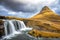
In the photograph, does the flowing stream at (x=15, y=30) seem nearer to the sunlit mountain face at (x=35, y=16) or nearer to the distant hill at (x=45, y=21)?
the sunlit mountain face at (x=35, y=16)

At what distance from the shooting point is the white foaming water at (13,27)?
7872 millimetres

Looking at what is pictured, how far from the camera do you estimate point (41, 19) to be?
298 inches

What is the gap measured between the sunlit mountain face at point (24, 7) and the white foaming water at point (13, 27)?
0.60 meters

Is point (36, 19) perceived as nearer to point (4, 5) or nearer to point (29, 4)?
point (29, 4)

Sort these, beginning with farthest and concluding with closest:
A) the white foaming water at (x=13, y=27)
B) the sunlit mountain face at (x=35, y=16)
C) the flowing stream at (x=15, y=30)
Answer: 1. the white foaming water at (x=13, y=27)
2. the flowing stream at (x=15, y=30)
3. the sunlit mountain face at (x=35, y=16)

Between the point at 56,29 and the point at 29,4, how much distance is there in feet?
4.05

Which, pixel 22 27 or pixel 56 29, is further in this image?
pixel 22 27

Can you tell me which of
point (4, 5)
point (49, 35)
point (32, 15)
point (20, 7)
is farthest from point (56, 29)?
point (4, 5)

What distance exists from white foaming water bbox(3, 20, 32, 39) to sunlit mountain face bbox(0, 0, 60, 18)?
1.98 ft

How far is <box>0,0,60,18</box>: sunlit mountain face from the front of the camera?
7398 mm

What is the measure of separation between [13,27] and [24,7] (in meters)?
1.30

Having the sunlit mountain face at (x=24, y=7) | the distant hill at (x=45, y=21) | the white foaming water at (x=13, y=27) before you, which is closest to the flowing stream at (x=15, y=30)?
the white foaming water at (x=13, y=27)

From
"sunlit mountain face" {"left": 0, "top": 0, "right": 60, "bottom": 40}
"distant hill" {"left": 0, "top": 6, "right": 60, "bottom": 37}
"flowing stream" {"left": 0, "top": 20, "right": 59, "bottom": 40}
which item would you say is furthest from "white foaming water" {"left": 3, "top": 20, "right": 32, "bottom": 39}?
"distant hill" {"left": 0, "top": 6, "right": 60, "bottom": 37}

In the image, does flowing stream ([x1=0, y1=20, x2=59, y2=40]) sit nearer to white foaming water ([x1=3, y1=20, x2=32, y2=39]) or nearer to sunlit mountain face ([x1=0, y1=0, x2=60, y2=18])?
white foaming water ([x1=3, y1=20, x2=32, y2=39])
